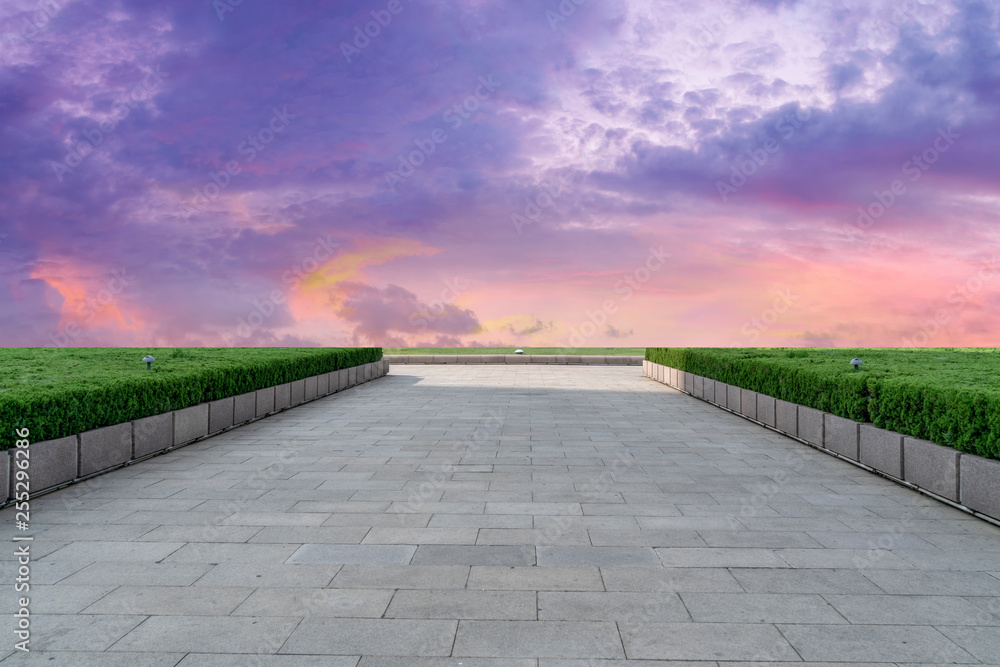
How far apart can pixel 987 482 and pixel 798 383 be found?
434 centimetres

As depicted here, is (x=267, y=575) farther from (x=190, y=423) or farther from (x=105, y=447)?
(x=190, y=423)

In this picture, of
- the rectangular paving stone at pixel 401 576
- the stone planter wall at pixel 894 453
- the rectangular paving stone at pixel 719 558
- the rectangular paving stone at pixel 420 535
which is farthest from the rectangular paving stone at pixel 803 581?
the stone planter wall at pixel 894 453

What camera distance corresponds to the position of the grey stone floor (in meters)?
3.66

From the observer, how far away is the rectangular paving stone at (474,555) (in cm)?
484

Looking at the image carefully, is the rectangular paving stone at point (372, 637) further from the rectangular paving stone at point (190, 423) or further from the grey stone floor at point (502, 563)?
the rectangular paving stone at point (190, 423)

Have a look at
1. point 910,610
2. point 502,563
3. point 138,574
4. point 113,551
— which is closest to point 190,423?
point 113,551

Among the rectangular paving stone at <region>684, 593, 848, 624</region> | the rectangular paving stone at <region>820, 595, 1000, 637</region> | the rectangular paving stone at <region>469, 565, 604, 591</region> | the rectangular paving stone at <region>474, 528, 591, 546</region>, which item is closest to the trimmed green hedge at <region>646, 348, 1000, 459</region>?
the rectangular paving stone at <region>820, 595, 1000, 637</region>

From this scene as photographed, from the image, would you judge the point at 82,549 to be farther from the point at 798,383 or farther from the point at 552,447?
the point at 798,383

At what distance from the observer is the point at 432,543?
17.3 feet

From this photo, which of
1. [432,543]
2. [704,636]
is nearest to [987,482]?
[704,636]

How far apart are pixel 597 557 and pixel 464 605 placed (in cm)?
133

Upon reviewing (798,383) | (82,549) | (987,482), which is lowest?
(82,549)

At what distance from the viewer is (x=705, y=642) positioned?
3666 mm

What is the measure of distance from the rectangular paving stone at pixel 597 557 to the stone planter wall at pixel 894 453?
12.4 feet
